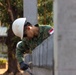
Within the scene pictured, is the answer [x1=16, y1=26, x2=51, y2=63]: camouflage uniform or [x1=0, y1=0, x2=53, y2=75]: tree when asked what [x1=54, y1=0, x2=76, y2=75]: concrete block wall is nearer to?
[x1=16, y1=26, x2=51, y2=63]: camouflage uniform

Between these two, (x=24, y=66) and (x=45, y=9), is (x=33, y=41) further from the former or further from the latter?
(x=45, y=9)

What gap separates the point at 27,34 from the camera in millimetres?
6742

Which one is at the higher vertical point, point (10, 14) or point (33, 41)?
point (10, 14)

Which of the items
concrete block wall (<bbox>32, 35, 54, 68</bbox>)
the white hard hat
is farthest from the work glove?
concrete block wall (<bbox>32, 35, 54, 68</bbox>)

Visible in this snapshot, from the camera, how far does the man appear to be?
6.68m

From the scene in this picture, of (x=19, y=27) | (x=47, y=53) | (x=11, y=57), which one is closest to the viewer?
(x=47, y=53)

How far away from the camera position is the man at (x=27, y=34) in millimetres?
6676

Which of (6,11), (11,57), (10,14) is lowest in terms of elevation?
(11,57)

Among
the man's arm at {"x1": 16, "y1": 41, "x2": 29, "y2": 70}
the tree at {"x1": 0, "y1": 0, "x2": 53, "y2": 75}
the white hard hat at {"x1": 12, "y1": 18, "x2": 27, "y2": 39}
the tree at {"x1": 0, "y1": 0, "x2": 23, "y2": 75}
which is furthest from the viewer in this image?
the tree at {"x1": 0, "y1": 0, "x2": 23, "y2": 75}

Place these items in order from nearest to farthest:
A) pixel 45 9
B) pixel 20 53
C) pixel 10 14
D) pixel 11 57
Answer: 1. pixel 20 53
2. pixel 45 9
3. pixel 10 14
4. pixel 11 57

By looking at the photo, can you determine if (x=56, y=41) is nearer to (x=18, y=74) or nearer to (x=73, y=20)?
(x=73, y=20)

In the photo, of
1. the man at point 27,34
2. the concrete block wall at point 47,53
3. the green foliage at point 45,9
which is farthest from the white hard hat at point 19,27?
the green foliage at point 45,9

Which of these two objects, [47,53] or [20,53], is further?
[20,53]

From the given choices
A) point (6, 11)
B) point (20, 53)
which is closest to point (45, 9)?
point (6, 11)
